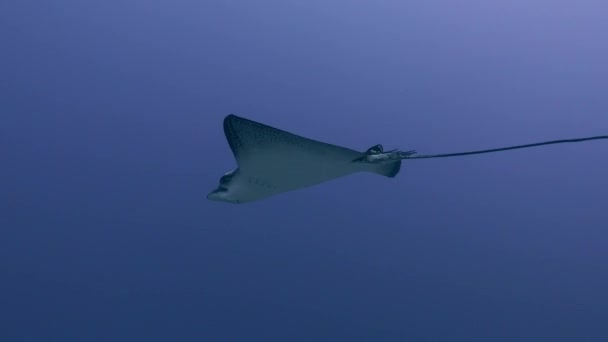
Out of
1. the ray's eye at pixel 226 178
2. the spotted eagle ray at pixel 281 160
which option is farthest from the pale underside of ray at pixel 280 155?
the ray's eye at pixel 226 178

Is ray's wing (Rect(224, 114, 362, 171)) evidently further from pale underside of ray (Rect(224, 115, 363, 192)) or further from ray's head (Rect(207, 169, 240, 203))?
ray's head (Rect(207, 169, 240, 203))

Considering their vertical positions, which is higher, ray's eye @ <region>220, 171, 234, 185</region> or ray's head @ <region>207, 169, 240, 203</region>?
ray's eye @ <region>220, 171, 234, 185</region>

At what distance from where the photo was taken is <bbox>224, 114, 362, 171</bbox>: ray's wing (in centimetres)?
302

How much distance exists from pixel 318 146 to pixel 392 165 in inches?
34.8

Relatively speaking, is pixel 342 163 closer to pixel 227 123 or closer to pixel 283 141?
pixel 283 141

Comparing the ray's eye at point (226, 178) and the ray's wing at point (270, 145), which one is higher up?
the ray's eye at point (226, 178)

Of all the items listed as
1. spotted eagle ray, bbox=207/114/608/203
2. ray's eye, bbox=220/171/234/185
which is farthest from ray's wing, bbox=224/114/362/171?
ray's eye, bbox=220/171/234/185

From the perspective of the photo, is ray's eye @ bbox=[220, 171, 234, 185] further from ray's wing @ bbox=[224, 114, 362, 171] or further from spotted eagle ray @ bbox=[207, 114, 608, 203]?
ray's wing @ bbox=[224, 114, 362, 171]

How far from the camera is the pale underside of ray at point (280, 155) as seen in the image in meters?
3.06

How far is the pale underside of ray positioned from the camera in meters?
3.06

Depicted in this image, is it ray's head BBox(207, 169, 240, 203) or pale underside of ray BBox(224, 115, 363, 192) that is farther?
ray's head BBox(207, 169, 240, 203)

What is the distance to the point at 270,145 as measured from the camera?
3.18 m

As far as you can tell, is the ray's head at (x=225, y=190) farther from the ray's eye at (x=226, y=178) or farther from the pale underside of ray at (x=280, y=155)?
the pale underside of ray at (x=280, y=155)

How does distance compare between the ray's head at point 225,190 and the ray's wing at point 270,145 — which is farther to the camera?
the ray's head at point 225,190
